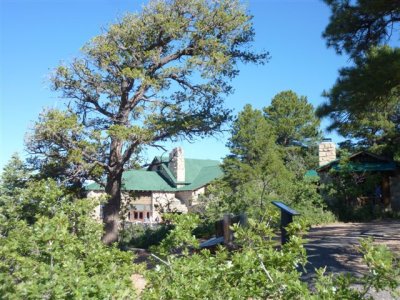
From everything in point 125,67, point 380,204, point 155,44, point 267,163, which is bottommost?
point 380,204

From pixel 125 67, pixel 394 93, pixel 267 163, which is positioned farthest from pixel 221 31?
pixel 267 163

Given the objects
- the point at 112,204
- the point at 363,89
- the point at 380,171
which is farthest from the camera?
the point at 380,171

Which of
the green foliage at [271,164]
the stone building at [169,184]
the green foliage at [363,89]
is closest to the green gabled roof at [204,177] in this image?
the stone building at [169,184]

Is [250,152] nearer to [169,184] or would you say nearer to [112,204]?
[169,184]

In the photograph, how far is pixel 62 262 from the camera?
3.73m

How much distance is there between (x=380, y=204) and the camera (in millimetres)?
23281

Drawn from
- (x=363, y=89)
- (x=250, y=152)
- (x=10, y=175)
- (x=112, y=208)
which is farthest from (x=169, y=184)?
(x=363, y=89)

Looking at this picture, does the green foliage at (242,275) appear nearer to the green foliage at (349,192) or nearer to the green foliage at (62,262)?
the green foliage at (62,262)

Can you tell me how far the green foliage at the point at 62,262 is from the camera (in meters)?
3.09

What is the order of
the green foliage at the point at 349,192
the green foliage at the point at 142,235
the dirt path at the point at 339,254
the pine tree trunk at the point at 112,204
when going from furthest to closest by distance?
the green foliage at the point at 349,192
the green foliage at the point at 142,235
the pine tree trunk at the point at 112,204
the dirt path at the point at 339,254

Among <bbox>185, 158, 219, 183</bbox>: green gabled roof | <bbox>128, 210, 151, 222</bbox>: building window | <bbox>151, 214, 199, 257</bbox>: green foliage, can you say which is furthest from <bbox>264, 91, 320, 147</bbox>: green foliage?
<bbox>151, 214, 199, 257</bbox>: green foliage

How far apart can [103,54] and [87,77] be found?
91 cm

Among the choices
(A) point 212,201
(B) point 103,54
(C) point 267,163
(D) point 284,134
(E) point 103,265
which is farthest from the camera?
(D) point 284,134

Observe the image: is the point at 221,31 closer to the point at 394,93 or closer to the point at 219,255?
the point at 394,93
